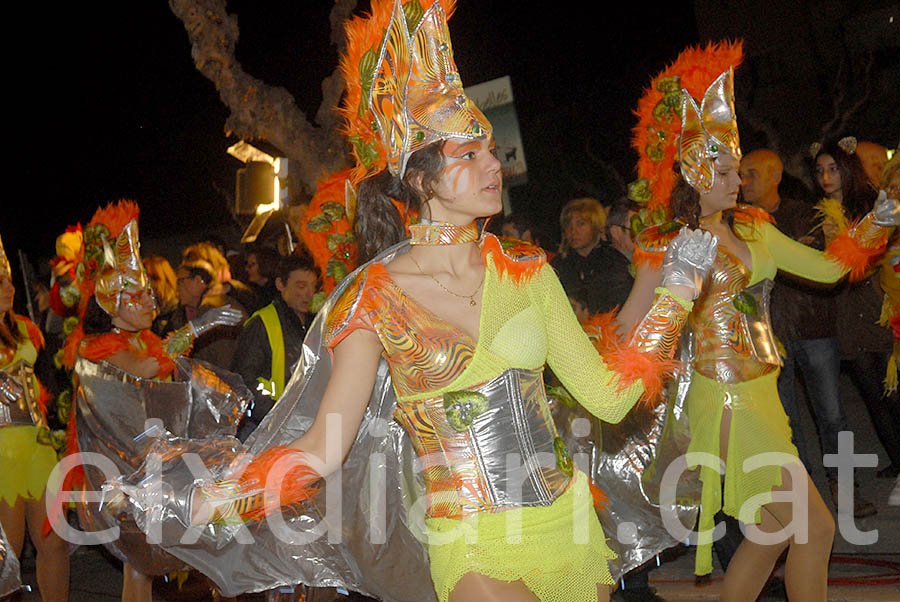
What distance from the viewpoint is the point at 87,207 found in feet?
71.8

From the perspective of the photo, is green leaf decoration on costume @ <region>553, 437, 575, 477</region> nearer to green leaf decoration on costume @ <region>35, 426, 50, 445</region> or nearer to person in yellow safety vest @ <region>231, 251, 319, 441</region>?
person in yellow safety vest @ <region>231, 251, 319, 441</region>

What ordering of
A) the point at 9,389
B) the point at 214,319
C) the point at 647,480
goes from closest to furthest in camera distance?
the point at 647,480 → the point at 214,319 → the point at 9,389

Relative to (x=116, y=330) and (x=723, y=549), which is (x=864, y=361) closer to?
(x=723, y=549)

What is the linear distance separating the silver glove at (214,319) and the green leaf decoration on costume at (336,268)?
132cm

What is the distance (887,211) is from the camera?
12.8ft

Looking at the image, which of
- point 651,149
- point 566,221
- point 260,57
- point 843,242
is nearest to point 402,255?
point 651,149

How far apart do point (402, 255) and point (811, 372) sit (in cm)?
421

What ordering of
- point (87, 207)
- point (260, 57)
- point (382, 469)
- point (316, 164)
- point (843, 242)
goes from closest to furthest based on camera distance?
point (382, 469) → point (843, 242) → point (316, 164) → point (260, 57) → point (87, 207)

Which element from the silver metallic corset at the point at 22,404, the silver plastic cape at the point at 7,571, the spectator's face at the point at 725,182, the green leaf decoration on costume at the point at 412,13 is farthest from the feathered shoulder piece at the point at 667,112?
the silver metallic corset at the point at 22,404

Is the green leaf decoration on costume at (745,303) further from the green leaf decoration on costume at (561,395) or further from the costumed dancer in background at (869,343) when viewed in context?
the costumed dancer in background at (869,343)

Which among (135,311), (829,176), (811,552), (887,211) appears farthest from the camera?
(829,176)

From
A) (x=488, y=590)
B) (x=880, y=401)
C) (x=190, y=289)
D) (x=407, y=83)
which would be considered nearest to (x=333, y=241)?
(x=407, y=83)

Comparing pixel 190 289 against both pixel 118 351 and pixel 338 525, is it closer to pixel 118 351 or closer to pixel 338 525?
pixel 118 351

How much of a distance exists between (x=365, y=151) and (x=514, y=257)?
552mm
